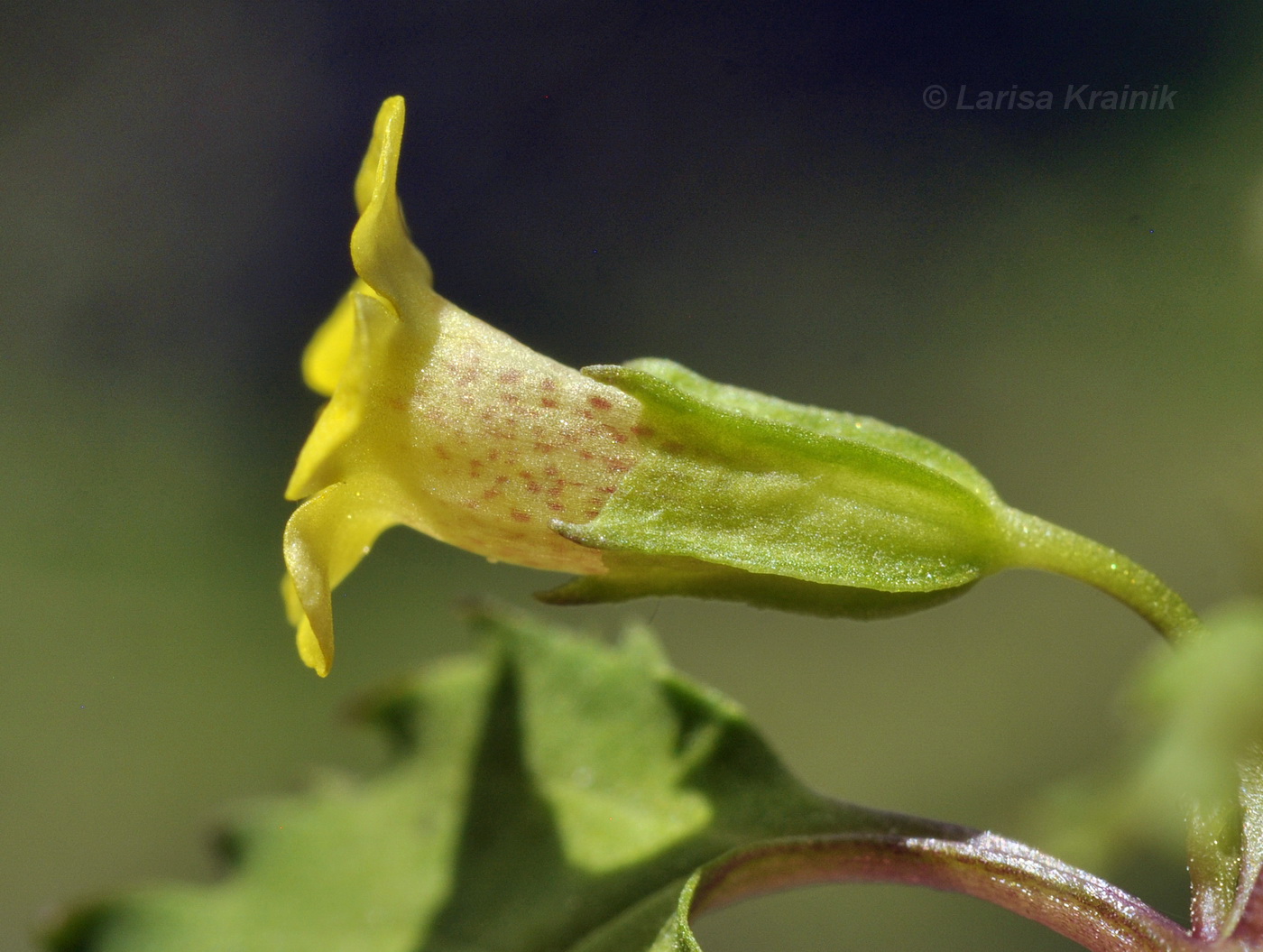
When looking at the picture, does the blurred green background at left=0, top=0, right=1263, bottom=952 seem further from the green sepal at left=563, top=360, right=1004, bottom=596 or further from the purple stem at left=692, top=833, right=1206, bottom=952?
the green sepal at left=563, top=360, right=1004, bottom=596

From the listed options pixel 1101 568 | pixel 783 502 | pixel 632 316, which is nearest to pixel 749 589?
pixel 783 502

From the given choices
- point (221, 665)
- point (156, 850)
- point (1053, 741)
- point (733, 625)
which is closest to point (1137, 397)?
point (1053, 741)

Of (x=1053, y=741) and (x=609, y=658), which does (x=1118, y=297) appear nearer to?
(x=1053, y=741)

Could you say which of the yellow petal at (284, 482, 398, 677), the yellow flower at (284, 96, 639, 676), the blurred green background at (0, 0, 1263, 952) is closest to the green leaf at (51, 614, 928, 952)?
the yellow flower at (284, 96, 639, 676)

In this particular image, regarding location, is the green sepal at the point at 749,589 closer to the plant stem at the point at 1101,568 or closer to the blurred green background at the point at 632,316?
the plant stem at the point at 1101,568

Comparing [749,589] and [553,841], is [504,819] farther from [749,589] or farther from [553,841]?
[749,589]

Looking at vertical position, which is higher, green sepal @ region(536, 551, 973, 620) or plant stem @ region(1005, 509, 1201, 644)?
plant stem @ region(1005, 509, 1201, 644)

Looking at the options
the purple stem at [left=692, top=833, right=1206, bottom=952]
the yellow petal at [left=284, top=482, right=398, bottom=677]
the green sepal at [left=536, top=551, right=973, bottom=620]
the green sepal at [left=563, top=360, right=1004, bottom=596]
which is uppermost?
the green sepal at [left=563, top=360, right=1004, bottom=596]
